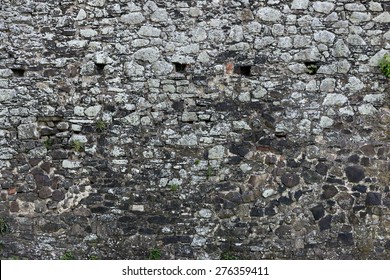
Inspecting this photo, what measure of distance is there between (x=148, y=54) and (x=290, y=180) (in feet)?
7.57

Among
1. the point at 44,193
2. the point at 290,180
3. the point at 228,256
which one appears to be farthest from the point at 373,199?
the point at 44,193

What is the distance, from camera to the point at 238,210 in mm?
6062

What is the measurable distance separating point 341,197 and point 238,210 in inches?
48.5

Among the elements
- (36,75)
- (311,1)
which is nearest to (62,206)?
(36,75)

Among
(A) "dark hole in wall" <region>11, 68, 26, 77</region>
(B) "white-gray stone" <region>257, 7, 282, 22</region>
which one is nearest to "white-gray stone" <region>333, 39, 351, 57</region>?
(B) "white-gray stone" <region>257, 7, 282, 22</region>

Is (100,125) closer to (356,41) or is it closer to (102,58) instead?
(102,58)

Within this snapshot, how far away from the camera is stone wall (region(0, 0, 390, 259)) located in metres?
6.02

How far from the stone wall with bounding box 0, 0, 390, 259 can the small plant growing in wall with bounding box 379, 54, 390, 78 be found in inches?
2.1

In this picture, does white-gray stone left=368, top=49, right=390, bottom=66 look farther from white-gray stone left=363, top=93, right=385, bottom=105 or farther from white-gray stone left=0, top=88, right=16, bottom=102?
white-gray stone left=0, top=88, right=16, bottom=102

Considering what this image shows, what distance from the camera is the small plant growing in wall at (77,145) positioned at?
6.26 metres

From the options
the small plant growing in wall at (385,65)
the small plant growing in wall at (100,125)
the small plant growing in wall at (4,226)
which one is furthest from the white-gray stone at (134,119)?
the small plant growing in wall at (385,65)

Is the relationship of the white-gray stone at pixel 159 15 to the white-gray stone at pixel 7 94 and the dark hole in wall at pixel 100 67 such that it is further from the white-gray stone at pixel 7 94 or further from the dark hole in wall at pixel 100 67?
the white-gray stone at pixel 7 94

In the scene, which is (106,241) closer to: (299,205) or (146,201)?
(146,201)

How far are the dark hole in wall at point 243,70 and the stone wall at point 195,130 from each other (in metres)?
0.02
